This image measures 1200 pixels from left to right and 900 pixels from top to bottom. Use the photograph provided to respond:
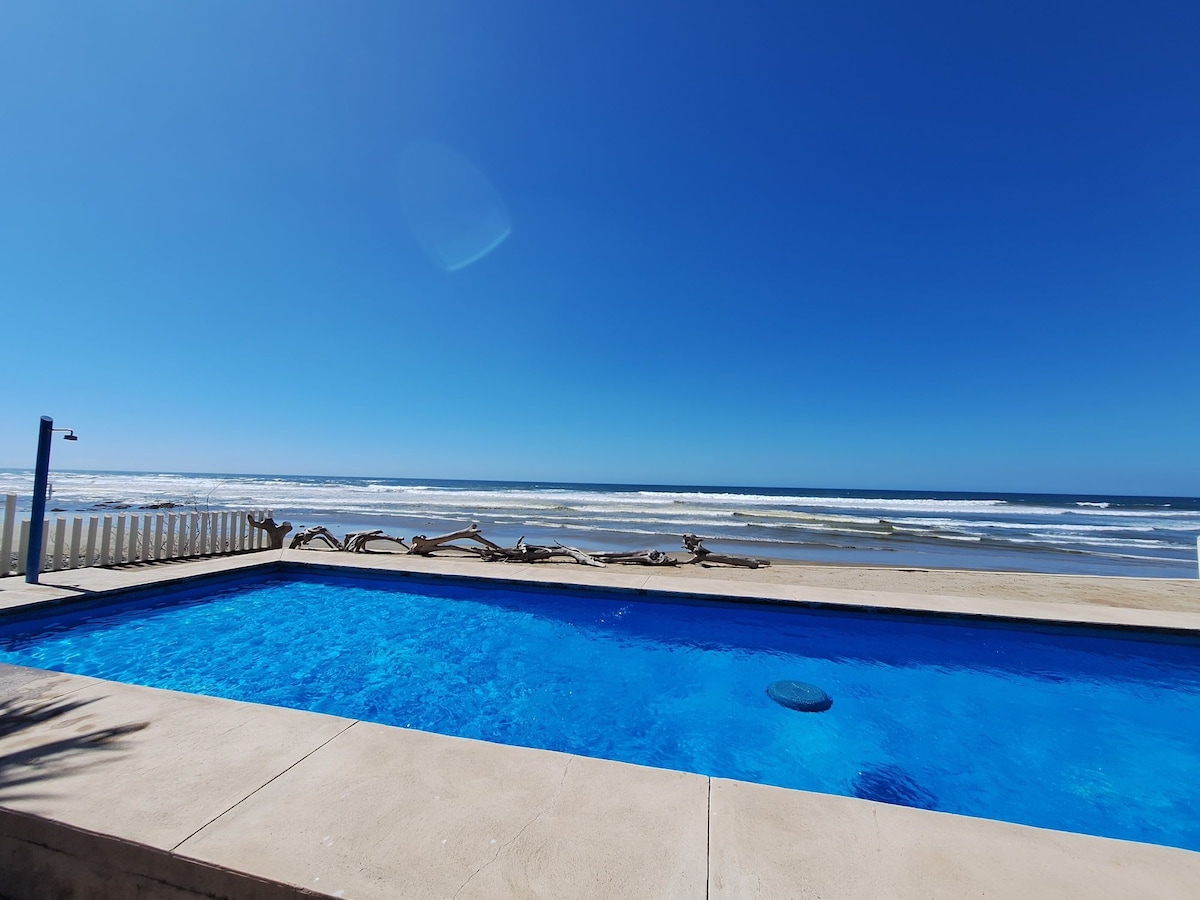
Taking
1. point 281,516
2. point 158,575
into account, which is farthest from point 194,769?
point 281,516

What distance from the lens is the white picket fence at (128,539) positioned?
6289mm

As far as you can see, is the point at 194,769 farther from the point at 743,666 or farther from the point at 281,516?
the point at 281,516

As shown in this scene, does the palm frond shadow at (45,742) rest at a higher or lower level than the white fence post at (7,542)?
lower

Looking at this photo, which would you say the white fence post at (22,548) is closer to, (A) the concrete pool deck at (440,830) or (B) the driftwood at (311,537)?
(B) the driftwood at (311,537)

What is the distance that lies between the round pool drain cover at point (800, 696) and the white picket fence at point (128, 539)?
824cm

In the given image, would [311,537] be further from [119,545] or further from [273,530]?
[119,545]

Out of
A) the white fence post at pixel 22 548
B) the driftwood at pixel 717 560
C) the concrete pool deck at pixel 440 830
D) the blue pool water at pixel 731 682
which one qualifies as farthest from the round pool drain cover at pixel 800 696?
the white fence post at pixel 22 548

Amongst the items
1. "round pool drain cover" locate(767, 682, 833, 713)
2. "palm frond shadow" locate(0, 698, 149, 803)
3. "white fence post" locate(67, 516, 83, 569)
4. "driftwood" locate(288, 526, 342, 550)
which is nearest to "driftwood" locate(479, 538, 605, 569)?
"driftwood" locate(288, 526, 342, 550)

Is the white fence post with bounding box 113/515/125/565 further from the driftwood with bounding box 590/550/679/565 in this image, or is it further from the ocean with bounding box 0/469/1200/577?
the ocean with bounding box 0/469/1200/577

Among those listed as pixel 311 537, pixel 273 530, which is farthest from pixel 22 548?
pixel 311 537

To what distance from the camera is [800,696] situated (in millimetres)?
4680

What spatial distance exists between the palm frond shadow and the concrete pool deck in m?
0.01

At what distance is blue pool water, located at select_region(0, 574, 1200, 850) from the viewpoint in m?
3.67

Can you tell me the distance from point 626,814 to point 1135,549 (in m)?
25.5
